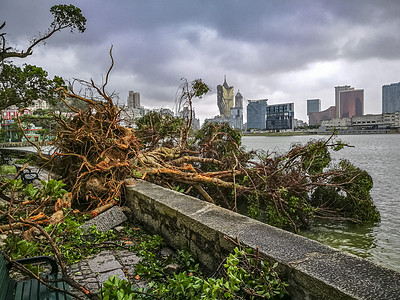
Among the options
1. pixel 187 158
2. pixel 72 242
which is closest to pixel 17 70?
pixel 187 158

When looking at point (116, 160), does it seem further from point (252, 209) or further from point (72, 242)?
point (252, 209)

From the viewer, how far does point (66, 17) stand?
9.73 m

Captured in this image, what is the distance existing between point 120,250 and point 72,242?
623 mm

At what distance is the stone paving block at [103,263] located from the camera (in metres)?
2.88

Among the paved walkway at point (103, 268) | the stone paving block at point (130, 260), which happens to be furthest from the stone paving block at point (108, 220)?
the stone paving block at point (130, 260)

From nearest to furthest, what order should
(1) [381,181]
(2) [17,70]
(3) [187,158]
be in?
1. (3) [187,158]
2. (2) [17,70]
3. (1) [381,181]

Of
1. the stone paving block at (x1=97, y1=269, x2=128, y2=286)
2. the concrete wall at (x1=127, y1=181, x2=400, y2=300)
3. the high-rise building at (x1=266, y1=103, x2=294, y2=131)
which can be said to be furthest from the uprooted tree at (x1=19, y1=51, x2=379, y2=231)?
the high-rise building at (x1=266, y1=103, x2=294, y2=131)

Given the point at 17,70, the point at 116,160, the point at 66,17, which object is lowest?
the point at 116,160

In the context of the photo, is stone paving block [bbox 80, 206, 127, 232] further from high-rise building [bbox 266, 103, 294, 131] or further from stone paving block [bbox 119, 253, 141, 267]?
high-rise building [bbox 266, 103, 294, 131]

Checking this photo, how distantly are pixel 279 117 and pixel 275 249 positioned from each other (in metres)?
87.8

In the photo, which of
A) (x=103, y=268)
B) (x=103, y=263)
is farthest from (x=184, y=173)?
(x=103, y=268)

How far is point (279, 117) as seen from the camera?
281 ft

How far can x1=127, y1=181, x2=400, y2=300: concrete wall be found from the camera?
1616mm

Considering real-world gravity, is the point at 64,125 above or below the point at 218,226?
above
